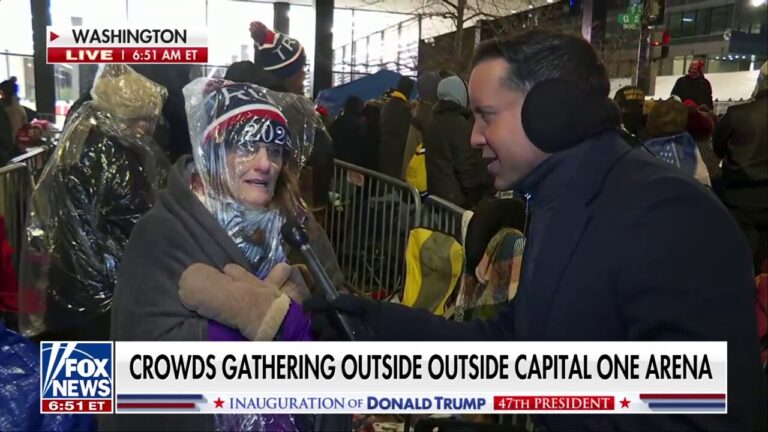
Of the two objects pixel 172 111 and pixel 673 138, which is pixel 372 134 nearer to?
pixel 172 111

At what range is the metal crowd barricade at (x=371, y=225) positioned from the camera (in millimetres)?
4805

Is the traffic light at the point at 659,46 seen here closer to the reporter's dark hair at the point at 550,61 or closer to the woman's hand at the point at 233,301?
the reporter's dark hair at the point at 550,61

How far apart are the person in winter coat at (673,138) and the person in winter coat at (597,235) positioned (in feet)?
9.55

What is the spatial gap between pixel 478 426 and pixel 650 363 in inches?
18.5

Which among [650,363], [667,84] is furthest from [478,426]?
[667,84]

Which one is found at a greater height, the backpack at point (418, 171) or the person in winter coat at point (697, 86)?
the person in winter coat at point (697, 86)

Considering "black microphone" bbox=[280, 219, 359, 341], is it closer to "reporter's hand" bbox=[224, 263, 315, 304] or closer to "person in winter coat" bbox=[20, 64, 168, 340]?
"reporter's hand" bbox=[224, 263, 315, 304]

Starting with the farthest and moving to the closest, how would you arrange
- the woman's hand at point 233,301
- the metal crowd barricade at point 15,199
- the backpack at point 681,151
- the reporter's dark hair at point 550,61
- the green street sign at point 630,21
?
the green street sign at point 630,21 < the metal crowd barricade at point 15,199 < the backpack at point 681,151 < the woman's hand at point 233,301 < the reporter's dark hair at point 550,61

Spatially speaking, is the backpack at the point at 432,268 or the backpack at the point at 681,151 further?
the backpack at the point at 681,151

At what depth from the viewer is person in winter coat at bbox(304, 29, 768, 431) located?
1153mm

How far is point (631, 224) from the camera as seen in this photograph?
1212 mm

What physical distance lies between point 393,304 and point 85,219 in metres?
1.73

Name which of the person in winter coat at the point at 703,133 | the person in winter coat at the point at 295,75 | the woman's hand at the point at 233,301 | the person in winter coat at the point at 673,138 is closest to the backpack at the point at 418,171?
the person in winter coat at the point at 295,75

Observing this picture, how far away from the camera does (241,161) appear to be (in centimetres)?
182
